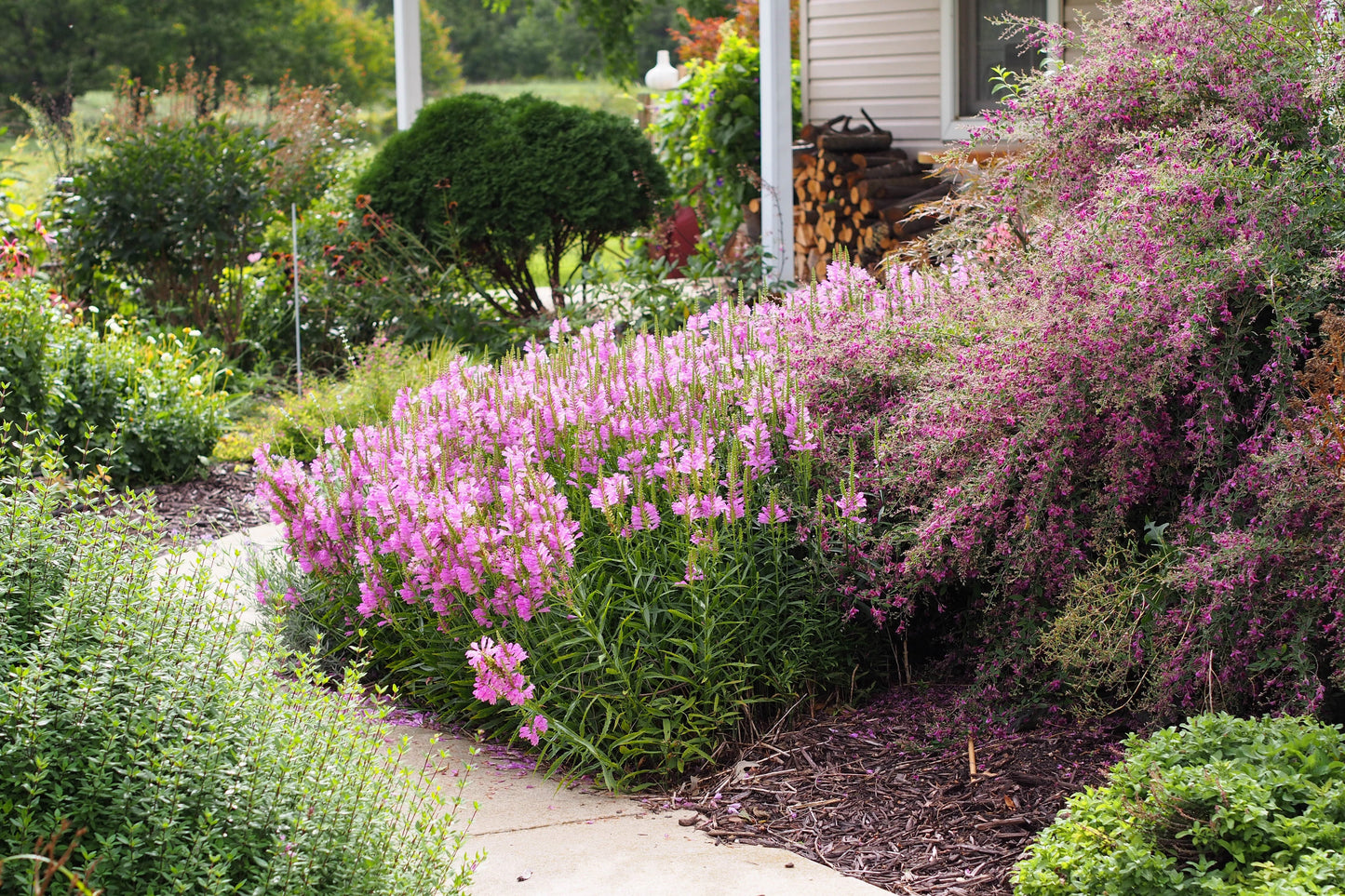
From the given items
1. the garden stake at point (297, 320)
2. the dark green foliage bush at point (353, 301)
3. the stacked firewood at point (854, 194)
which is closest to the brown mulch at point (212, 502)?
the garden stake at point (297, 320)

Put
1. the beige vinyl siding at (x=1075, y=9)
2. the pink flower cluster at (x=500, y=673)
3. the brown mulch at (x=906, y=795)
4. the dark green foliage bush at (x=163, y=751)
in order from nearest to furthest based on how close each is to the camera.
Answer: the dark green foliage bush at (x=163, y=751) < the brown mulch at (x=906, y=795) < the pink flower cluster at (x=500, y=673) < the beige vinyl siding at (x=1075, y=9)

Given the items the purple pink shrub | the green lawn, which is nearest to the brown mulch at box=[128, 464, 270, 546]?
the purple pink shrub

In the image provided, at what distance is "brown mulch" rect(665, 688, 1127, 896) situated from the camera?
8.35 ft

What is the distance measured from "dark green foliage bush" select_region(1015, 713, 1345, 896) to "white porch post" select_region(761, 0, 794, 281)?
4757 mm

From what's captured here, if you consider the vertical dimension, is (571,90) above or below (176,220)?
above

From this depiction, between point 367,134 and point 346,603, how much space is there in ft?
87.8

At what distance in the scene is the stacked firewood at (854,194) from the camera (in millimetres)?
8031

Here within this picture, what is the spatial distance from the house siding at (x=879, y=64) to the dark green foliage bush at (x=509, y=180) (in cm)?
207

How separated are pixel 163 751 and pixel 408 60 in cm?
801

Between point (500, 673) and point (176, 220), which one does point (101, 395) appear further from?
point (500, 673)

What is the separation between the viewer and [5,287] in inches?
221

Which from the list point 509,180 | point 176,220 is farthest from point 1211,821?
point 176,220

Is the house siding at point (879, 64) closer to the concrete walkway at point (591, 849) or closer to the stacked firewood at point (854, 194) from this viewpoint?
the stacked firewood at point (854, 194)

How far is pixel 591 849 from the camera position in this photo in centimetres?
260
